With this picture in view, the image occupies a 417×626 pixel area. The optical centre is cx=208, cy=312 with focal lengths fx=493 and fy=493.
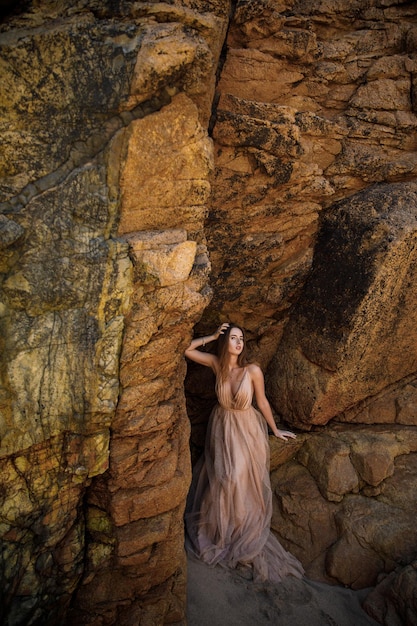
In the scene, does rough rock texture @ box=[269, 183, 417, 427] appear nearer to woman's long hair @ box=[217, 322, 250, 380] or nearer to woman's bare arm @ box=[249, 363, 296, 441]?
woman's bare arm @ box=[249, 363, 296, 441]

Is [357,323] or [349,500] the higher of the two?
[357,323]

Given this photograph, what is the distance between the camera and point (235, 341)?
4.42 metres

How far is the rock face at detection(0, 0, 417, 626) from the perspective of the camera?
104 inches

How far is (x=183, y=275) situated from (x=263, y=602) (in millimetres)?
2784

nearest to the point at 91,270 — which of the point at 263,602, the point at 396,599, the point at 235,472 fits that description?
the point at 235,472

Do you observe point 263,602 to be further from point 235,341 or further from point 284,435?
point 235,341

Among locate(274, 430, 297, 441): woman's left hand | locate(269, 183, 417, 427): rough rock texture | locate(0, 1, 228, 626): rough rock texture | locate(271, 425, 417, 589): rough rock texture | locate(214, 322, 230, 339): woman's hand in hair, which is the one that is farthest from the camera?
locate(274, 430, 297, 441): woman's left hand

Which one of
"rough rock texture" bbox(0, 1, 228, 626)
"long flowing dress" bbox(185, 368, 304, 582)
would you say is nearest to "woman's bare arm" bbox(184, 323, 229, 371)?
"long flowing dress" bbox(185, 368, 304, 582)

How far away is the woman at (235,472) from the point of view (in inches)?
171

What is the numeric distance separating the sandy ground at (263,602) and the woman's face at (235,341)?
1844 mm

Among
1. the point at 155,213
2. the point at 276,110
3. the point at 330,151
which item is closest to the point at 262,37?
the point at 276,110

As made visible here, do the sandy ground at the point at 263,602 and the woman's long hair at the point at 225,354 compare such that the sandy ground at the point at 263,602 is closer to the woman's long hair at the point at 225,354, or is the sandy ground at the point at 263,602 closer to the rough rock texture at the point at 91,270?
the rough rock texture at the point at 91,270

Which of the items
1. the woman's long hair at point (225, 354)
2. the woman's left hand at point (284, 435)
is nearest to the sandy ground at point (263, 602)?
the woman's left hand at point (284, 435)

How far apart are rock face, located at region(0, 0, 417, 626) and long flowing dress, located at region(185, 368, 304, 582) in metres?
0.28
